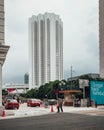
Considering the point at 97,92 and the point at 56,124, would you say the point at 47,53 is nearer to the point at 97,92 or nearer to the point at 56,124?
Answer: the point at 97,92

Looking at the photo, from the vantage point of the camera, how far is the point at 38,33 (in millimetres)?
199875

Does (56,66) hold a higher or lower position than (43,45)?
lower

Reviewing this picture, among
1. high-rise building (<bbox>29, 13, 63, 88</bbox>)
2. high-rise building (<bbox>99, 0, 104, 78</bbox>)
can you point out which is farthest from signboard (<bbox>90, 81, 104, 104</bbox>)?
high-rise building (<bbox>29, 13, 63, 88</bbox>)

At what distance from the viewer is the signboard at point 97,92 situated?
150 ft

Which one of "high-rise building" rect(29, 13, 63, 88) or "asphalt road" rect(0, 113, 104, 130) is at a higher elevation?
"high-rise building" rect(29, 13, 63, 88)

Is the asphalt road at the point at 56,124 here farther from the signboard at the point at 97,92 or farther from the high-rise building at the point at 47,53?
the high-rise building at the point at 47,53

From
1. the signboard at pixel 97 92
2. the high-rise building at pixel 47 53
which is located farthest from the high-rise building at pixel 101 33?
the signboard at pixel 97 92

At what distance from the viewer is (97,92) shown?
45.8 m

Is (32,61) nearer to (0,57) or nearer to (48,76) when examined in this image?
(48,76)

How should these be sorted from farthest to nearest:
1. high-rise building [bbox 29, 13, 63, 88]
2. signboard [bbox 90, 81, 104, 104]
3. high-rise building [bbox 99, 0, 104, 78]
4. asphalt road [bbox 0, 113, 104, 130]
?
1. high-rise building [bbox 29, 13, 63, 88]
2. high-rise building [bbox 99, 0, 104, 78]
3. signboard [bbox 90, 81, 104, 104]
4. asphalt road [bbox 0, 113, 104, 130]

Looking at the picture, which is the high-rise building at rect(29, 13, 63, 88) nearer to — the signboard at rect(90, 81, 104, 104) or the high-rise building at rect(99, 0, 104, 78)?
the high-rise building at rect(99, 0, 104, 78)

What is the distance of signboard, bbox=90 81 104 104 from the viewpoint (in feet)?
150

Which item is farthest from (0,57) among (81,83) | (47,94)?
(47,94)

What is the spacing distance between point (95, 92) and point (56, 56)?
143 metres
